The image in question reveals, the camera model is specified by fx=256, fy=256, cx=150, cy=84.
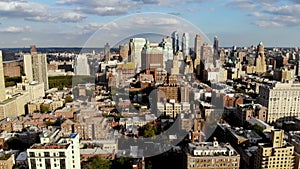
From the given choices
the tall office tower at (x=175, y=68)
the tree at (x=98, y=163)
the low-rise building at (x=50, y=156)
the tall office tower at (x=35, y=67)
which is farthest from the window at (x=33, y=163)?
the tall office tower at (x=35, y=67)

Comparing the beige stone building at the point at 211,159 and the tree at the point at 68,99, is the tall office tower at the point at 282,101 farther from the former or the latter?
the tree at the point at 68,99

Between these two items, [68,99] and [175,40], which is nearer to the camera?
[175,40]

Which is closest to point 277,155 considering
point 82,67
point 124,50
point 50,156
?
point 50,156

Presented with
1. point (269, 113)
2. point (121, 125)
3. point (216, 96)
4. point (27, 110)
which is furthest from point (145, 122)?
point (27, 110)

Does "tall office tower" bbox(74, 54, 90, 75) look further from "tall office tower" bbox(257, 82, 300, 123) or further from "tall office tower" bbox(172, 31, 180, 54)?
"tall office tower" bbox(257, 82, 300, 123)

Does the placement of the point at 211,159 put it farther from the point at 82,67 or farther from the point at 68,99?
the point at 82,67

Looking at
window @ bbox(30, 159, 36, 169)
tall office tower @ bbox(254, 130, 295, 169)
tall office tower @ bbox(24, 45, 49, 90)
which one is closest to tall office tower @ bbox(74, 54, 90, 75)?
tall office tower @ bbox(24, 45, 49, 90)
